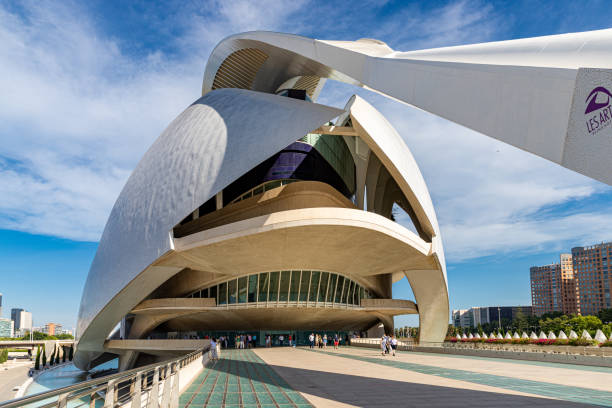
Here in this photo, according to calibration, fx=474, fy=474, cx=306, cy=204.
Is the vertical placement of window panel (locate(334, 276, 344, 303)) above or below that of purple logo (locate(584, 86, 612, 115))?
Result: below

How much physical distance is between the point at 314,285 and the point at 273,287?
2668 millimetres

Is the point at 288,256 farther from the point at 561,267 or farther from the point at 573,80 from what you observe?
the point at 561,267

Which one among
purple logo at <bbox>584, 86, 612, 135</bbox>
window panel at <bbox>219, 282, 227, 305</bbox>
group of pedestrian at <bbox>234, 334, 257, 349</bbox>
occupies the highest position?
purple logo at <bbox>584, 86, 612, 135</bbox>

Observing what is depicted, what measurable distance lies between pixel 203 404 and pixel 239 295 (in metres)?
22.8

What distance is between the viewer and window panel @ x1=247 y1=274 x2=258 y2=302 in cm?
3006

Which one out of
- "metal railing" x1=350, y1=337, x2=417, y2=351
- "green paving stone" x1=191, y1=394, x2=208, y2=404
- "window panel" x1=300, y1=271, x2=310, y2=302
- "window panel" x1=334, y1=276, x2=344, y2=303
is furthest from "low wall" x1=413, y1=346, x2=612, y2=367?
"green paving stone" x1=191, y1=394, x2=208, y2=404

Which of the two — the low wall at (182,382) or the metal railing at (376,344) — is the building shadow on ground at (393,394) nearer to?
the low wall at (182,382)

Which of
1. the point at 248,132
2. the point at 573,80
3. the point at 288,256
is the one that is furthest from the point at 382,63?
the point at 288,256

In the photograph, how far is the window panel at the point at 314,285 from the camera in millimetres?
30484

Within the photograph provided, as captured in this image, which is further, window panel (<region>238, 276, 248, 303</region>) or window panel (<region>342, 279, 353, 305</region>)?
window panel (<region>342, 279, 353, 305</region>)

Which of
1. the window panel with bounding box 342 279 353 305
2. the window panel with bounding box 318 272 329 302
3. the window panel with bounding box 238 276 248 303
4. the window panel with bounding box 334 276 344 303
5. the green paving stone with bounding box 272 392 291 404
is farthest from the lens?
the window panel with bounding box 342 279 353 305

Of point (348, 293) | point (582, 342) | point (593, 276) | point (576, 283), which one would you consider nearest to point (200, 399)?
point (582, 342)

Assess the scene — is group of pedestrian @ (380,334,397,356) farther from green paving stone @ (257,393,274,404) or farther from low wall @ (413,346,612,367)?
green paving stone @ (257,393,274,404)

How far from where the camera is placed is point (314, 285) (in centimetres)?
3078
